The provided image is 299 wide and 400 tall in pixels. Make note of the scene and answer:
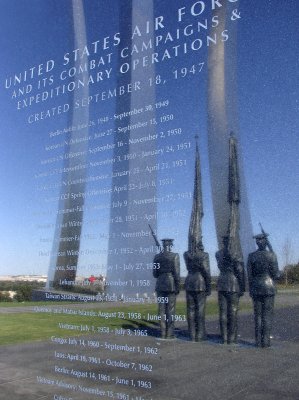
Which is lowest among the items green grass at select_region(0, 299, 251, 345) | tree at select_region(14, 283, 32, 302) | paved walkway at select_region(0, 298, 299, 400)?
paved walkway at select_region(0, 298, 299, 400)

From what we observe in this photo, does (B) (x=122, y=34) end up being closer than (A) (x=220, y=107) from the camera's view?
No

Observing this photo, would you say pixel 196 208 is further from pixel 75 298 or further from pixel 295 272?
pixel 75 298

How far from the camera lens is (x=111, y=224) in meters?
5.15

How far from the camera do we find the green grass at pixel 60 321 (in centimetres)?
451

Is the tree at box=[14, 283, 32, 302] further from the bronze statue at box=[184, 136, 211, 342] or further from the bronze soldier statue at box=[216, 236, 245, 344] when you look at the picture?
the bronze soldier statue at box=[216, 236, 245, 344]

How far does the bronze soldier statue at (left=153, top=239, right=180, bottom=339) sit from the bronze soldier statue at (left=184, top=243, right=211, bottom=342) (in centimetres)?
14

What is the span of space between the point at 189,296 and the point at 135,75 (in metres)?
2.42

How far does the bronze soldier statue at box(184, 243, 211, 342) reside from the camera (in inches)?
169

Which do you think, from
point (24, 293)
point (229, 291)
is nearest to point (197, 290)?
point (229, 291)

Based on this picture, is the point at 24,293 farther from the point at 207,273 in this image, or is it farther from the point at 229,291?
the point at 229,291

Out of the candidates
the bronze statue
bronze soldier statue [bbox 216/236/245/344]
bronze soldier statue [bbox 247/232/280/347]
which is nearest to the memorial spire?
the bronze statue

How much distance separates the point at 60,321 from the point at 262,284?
2.56 m

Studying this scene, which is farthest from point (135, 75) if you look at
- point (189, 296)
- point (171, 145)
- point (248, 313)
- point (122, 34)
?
point (248, 313)

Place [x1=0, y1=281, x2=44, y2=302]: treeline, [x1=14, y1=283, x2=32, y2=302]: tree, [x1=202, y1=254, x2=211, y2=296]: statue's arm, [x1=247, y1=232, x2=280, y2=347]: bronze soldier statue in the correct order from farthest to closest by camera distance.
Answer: [x1=14, y1=283, x2=32, y2=302]: tree < [x1=0, y1=281, x2=44, y2=302]: treeline < [x1=202, y1=254, x2=211, y2=296]: statue's arm < [x1=247, y1=232, x2=280, y2=347]: bronze soldier statue
